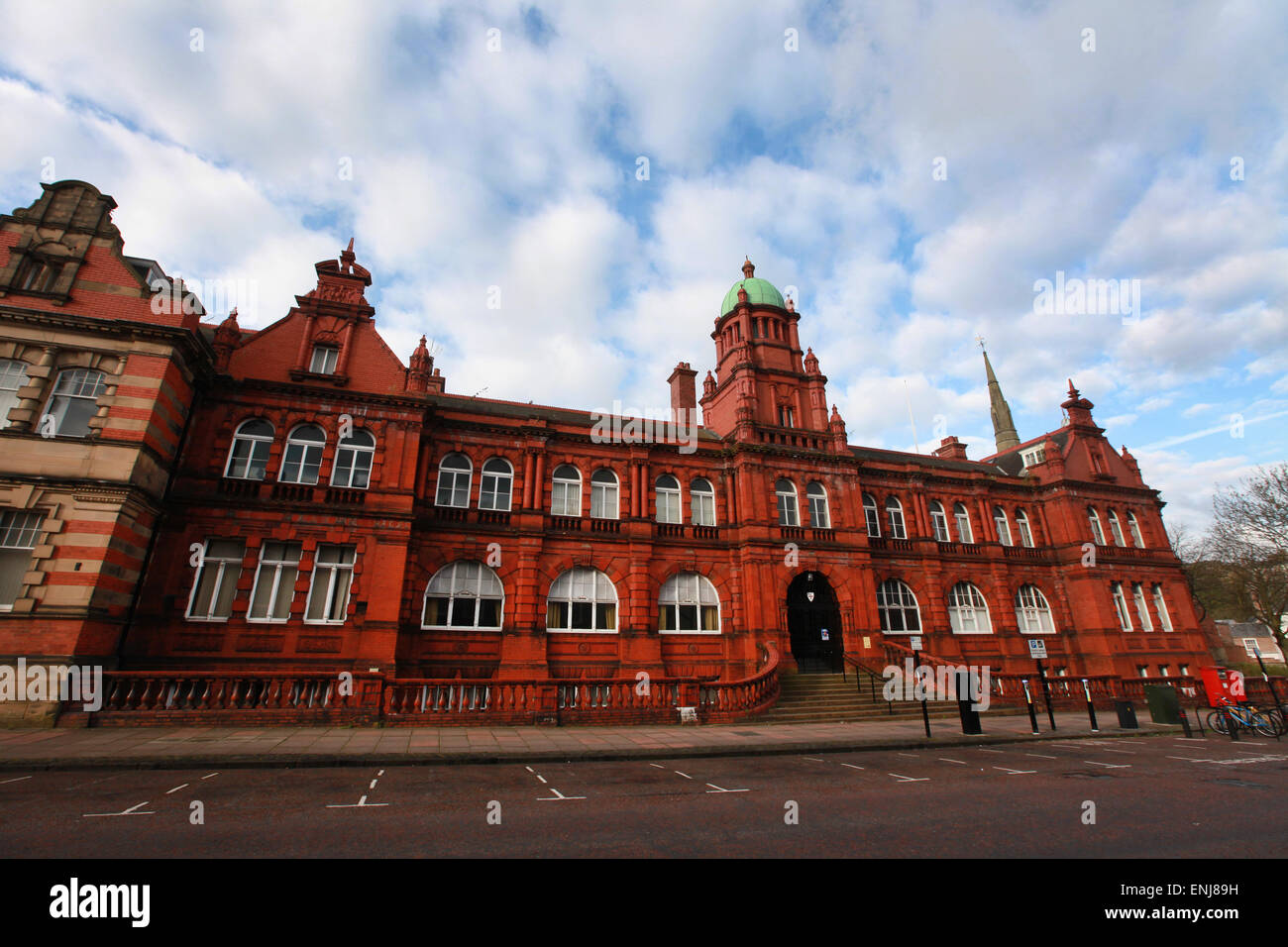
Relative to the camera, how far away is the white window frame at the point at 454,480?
21641 mm

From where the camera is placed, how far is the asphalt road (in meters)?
5.98

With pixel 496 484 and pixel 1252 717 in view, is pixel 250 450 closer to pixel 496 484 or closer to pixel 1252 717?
pixel 496 484

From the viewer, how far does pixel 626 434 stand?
24.5 meters

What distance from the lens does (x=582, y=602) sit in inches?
862

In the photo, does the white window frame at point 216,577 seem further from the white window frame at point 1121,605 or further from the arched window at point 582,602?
the white window frame at point 1121,605

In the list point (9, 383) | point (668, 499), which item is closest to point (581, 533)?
point (668, 499)

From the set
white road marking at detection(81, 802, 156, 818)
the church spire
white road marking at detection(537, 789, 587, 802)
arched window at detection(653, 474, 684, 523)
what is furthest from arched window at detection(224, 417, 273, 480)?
the church spire

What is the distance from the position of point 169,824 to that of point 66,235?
19955mm

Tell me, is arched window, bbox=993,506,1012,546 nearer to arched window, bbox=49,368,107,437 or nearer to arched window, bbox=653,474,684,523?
arched window, bbox=653,474,684,523

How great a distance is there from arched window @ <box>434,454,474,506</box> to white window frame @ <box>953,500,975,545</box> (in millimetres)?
24828
